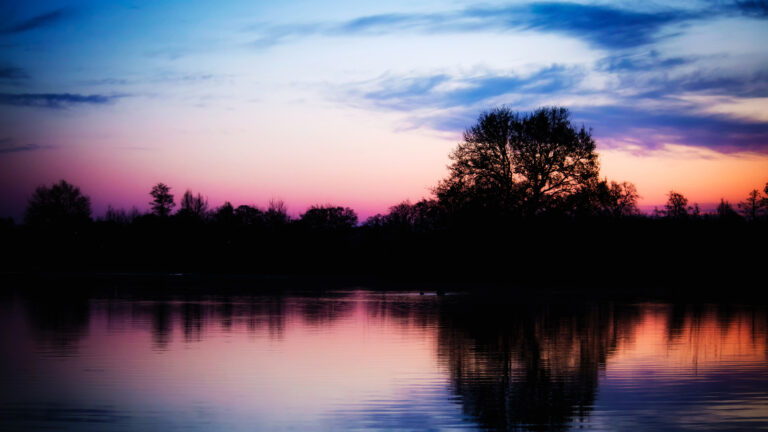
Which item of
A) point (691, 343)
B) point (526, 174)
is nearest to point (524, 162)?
point (526, 174)

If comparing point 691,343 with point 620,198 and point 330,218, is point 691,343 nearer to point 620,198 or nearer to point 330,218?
point 620,198

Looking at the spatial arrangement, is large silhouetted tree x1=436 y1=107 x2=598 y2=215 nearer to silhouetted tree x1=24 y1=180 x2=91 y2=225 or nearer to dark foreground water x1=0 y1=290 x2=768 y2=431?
dark foreground water x1=0 y1=290 x2=768 y2=431

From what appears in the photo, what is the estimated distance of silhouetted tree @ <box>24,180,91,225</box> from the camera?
4247 inches

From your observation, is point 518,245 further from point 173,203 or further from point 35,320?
point 173,203

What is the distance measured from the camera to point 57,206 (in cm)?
10900

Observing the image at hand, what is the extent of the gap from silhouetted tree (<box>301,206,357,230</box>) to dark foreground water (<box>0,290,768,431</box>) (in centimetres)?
9483

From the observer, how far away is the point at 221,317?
2531cm

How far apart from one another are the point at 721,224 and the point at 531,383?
158ft

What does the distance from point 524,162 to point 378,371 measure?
36.1 metres

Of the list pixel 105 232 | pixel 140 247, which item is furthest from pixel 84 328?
pixel 105 232

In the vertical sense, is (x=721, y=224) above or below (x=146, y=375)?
above

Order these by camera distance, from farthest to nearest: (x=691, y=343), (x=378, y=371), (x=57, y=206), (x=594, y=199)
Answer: (x=57, y=206) < (x=594, y=199) < (x=691, y=343) < (x=378, y=371)

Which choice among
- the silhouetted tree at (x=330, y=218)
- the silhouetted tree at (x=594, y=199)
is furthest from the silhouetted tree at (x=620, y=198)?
the silhouetted tree at (x=330, y=218)

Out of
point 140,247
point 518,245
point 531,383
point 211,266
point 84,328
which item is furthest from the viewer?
point 140,247
